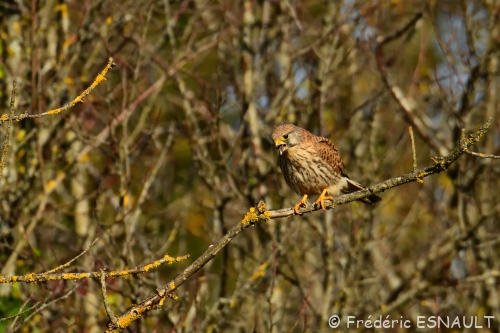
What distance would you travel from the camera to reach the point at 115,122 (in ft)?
20.2

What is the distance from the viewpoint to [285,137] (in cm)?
601

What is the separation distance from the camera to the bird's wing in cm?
621

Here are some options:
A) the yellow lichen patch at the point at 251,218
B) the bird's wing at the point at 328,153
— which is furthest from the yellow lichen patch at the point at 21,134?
the yellow lichen patch at the point at 251,218

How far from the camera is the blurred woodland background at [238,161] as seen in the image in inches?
251

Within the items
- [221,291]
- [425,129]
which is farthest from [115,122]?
[425,129]

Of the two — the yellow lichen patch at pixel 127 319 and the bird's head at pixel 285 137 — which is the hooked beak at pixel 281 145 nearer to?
the bird's head at pixel 285 137

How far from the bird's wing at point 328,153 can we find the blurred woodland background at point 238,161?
2.35ft

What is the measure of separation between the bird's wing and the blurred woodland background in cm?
72

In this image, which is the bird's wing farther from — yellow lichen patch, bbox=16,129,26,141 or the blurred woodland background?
yellow lichen patch, bbox=16,129,26,141

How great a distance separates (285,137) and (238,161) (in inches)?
66.8

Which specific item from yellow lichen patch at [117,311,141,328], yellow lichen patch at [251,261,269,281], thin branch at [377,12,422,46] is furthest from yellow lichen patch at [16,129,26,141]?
thin branch at [377,12,422,46]

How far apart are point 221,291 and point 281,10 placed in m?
3.62

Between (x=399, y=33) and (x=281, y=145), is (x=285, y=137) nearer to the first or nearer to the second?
(x=281, y=145)

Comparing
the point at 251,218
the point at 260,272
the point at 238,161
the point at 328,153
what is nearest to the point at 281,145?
the point at 328,153
